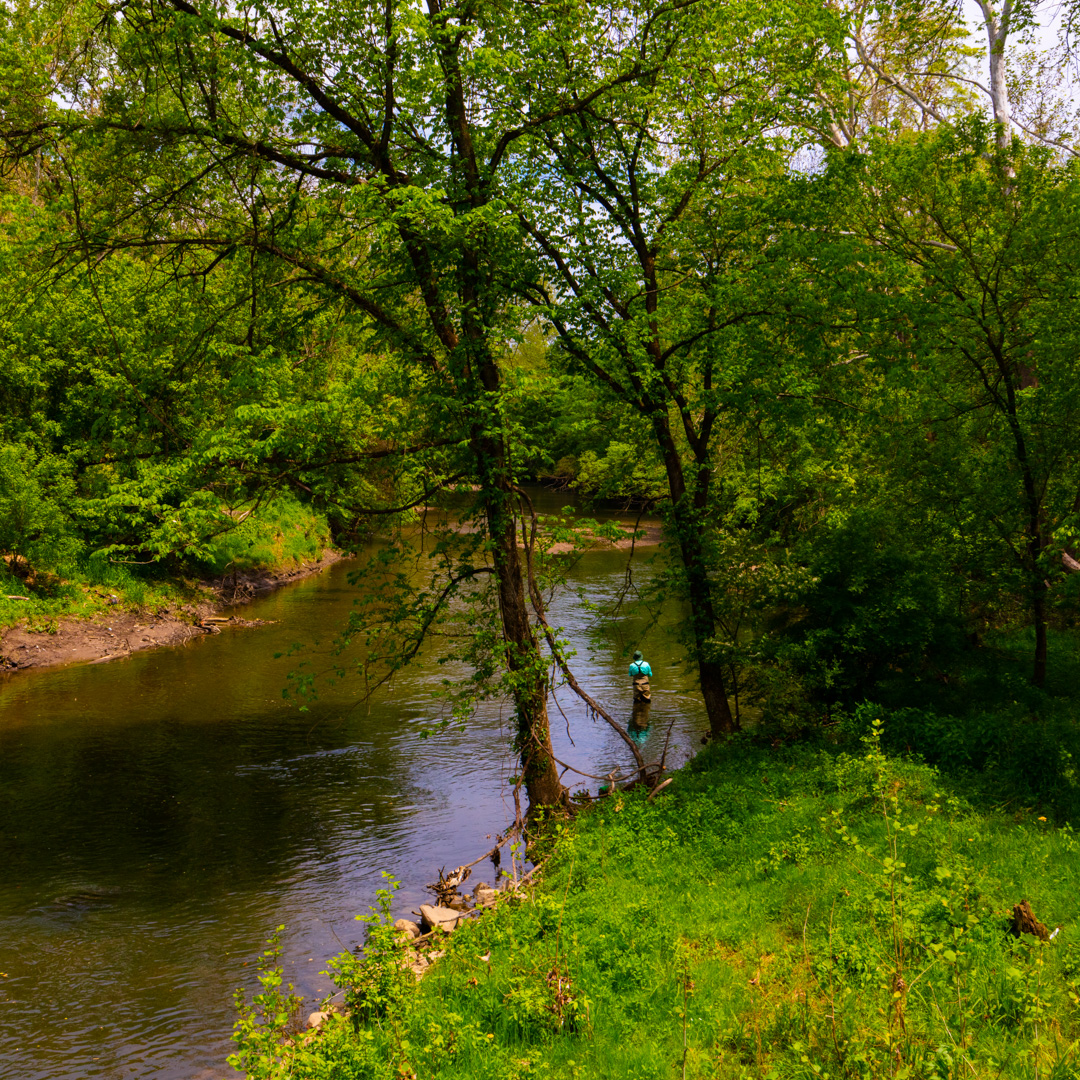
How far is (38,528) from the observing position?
22250mm

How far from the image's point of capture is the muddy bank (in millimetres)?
21656

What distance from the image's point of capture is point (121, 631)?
2405 cm

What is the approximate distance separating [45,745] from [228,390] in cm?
992

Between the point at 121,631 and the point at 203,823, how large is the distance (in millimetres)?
11887

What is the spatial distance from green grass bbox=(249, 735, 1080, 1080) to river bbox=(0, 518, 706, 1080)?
10.1 ft

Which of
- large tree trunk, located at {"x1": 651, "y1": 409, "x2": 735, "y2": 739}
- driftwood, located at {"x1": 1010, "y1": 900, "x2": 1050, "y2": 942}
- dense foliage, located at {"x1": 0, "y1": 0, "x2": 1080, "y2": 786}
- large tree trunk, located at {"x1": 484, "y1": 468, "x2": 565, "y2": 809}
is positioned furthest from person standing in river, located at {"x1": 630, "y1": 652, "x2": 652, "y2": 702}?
driftwood, located at {"x1": 1010, "y1": 900, "x2": 1050, "y2": 942}

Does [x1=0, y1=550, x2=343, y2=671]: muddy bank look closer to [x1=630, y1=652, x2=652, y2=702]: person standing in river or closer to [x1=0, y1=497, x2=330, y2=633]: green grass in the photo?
[x1=0, y1=497, x2=330, y2=633]: green grass

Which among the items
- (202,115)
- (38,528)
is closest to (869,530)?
(202,115)

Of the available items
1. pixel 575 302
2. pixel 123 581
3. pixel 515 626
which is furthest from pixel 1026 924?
pixel 123 581

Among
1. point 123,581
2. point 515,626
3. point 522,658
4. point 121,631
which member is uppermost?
point 123,581

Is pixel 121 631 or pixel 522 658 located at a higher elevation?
pixel 522 658

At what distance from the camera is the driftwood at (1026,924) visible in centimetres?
687

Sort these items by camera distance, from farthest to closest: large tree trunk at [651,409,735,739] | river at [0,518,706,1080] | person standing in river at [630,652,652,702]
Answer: person standing in river at [630,652,652,702]
large tree trunk at [651,409,735,739]
river at [0,518,706,1080]

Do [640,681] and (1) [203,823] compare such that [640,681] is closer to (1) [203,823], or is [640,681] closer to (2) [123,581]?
(1) [203,823]
